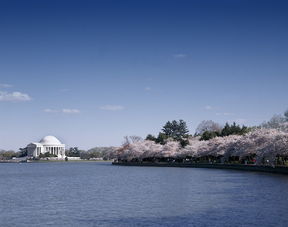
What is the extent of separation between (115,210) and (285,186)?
2024 cm

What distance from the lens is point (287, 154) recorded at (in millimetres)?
69062

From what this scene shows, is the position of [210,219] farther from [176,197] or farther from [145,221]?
[176,197]

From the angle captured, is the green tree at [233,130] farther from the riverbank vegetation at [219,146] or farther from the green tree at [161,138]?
the green tree at [161,138]

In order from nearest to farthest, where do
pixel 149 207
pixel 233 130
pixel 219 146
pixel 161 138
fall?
1. pixel 149 207
2. pixel 219 146
3. pixel 233 130
4. pixel 161 138

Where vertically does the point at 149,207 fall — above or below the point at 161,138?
below

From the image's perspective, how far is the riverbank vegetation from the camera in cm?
7379

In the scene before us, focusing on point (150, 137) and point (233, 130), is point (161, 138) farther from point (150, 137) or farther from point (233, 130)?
point (233, 130)

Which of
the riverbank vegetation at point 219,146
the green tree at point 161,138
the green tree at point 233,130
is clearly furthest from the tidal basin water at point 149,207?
the green tree at point 161,138

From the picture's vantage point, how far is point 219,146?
348 feet

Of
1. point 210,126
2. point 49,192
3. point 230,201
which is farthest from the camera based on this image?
point 210,126

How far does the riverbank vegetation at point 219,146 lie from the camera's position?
2905 inches

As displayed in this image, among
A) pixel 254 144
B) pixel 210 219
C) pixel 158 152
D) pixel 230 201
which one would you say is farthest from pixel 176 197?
pixel 158 152

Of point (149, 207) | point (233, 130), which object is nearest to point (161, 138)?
point (233, 130)

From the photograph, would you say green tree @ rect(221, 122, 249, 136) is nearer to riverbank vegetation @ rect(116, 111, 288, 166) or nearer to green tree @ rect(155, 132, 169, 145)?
riverbank vegetation @ rect(116, 111, 288, 166)
